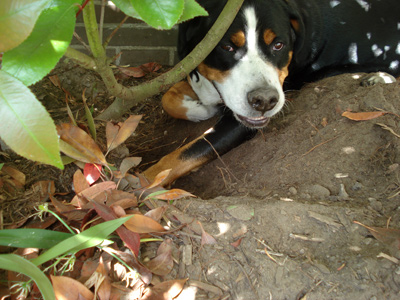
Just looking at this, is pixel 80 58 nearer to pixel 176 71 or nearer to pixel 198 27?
pixel 176 71

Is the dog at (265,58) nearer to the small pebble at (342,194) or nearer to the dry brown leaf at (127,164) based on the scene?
the dry brown leaf at (127,164)

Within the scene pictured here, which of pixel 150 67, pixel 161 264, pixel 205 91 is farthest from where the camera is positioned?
pixel 150 67

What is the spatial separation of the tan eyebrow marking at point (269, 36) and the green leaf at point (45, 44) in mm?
1550

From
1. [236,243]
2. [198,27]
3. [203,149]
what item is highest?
[198,27]

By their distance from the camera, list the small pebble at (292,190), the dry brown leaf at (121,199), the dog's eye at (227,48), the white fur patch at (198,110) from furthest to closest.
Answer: the white fur patch at (198,110), the dog's eye at (227,48), the small pebble at (292,190), the dry brown leaf at (121,199)

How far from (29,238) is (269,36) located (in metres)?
1.79

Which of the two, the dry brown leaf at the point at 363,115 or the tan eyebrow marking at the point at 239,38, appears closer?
the dry brown leaf at the point at 363,115

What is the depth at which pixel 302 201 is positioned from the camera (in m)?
1.76

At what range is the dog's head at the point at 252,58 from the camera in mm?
2213

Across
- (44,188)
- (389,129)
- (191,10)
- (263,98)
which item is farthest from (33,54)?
(389,129)

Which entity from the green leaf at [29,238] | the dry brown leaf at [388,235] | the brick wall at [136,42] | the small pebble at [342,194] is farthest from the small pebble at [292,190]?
the brick wall at [136,42]

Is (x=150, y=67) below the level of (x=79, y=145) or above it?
below

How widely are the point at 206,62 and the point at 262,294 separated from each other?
64.9 inches

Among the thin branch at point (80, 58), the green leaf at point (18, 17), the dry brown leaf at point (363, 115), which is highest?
the green leaf at point (18, 17)
